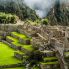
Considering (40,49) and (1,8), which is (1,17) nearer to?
(1,8)

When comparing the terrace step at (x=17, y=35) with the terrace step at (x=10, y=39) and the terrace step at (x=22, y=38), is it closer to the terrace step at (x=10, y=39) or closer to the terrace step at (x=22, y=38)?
the terrace step at (x=22, y=38)

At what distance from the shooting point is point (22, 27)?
60812mm

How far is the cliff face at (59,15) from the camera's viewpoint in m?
91.5

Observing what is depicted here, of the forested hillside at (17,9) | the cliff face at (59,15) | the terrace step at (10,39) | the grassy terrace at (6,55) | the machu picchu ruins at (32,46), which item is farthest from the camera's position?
the cliff face at (59,15)

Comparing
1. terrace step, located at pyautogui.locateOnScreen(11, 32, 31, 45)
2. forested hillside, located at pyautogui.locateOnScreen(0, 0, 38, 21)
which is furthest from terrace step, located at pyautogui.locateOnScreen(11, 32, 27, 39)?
forested hillside, located at pyautogui.locateOnScreen(0, 0, 38, 21)

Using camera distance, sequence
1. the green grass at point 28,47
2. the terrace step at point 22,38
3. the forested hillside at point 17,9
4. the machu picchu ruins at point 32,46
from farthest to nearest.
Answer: the forested hillside at point 17,9
the terrace step at point 22,38
the green grass at point 28,47
the machu picchu ruins at point 32,46

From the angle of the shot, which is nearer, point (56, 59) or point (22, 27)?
point (56, 59)

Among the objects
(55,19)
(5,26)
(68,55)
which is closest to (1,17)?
(5,26)

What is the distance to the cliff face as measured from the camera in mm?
91488

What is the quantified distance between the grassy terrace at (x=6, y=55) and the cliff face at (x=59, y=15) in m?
37.3

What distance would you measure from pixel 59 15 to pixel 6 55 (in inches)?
1917

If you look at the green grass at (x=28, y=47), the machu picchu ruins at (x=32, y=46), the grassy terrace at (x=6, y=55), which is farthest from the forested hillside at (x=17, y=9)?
the green grass at (x=28, y=47)

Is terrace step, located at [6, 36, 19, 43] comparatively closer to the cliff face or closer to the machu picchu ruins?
the machu picchu ruins

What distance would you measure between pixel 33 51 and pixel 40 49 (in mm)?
659
